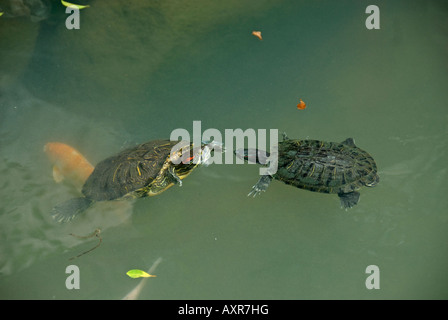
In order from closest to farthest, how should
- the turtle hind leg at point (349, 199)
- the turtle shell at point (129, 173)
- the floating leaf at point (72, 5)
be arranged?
the turtle shell at point (129, 173)
the turtle hind leg at point (349, 199)
the floating leaf at point (72, 5)

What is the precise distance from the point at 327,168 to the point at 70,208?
2.20 m

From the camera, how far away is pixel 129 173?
271 cm

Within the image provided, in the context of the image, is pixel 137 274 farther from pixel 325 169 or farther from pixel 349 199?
pixel 349 199

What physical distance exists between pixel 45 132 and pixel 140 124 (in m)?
0.96

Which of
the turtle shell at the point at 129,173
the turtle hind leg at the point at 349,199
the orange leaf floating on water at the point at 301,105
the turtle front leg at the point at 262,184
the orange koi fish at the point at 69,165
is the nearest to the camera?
the turtle shell at the point at 129,173

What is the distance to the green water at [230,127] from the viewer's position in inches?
109

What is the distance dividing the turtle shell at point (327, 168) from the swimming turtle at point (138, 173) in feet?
2.41

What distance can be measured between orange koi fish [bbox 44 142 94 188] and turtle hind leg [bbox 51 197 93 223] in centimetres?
23

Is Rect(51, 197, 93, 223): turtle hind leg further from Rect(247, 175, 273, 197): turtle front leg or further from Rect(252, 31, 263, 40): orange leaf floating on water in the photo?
Rect(252, 31, 263, 40): orange leaf floating on water

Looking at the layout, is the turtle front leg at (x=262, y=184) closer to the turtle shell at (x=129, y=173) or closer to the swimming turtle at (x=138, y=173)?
the swimming turtle at (x=138, y=173)

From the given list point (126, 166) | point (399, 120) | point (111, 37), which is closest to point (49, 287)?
point (126, 166)

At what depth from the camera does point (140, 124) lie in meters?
3.34

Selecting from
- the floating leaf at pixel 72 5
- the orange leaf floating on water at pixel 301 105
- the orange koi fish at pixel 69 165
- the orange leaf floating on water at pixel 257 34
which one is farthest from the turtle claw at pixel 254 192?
the floating leaf at pixel 72 5

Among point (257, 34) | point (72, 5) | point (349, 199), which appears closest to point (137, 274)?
point (349, 199)
